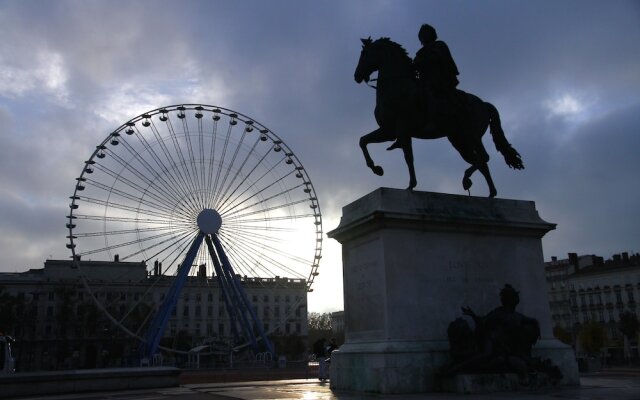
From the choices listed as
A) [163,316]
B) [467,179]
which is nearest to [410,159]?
[467,179]

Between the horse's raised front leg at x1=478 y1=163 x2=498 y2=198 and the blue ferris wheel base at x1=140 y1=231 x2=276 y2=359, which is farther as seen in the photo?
the blue ferris wheel base at x1=140 y1=231 x2=276 y2=359

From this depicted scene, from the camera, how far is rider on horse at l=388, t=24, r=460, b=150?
1223 centimetres

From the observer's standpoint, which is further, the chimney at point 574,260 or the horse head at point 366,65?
the chimney at point 574,260

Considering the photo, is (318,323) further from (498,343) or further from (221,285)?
(498,343)

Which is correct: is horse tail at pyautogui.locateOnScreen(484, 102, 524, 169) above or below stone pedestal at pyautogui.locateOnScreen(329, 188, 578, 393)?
above

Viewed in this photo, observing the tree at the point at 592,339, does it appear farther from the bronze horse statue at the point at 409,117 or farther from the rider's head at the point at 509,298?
the rider's head at the point at 509,298

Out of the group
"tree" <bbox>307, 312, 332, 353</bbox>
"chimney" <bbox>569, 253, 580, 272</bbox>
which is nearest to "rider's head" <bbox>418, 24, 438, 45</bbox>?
"chimney" <bbox>569, 253, 580, 272</bbox>

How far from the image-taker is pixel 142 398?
11133 millimetres

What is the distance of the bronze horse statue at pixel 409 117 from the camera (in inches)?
471

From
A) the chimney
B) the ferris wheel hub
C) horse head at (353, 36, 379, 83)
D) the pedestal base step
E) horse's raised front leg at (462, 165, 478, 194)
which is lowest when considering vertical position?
the pedestal base step

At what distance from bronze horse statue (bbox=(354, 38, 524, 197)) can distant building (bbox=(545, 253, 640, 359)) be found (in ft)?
234

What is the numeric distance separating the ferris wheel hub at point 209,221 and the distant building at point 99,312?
30274mm

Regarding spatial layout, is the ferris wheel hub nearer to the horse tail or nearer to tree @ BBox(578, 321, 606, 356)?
the horse tail

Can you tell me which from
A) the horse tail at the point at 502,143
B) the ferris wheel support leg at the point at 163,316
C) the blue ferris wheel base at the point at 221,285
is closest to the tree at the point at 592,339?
the blue ferris wheel base at the point at 221,285
